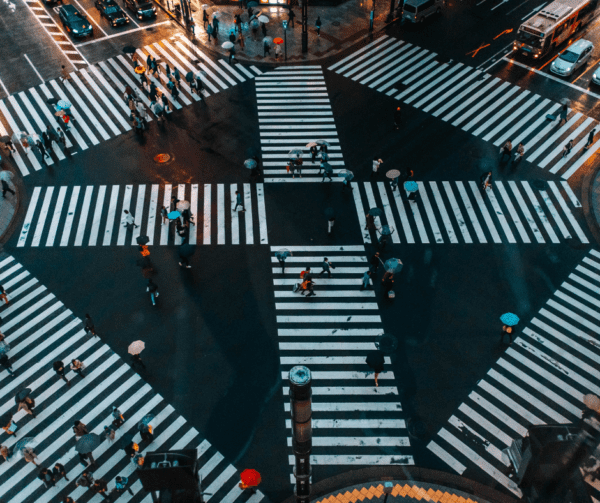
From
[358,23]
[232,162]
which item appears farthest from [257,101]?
[358,23]

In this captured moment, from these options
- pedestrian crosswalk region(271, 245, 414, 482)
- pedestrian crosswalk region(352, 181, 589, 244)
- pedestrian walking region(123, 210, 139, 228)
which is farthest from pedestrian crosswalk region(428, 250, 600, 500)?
pedestrian walking region(123, 210, 139, 228)

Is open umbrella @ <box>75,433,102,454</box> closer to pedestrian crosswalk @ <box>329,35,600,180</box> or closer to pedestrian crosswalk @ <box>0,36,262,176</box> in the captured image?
pedestrian crosswalk @ <box>0,36,262,176</box>

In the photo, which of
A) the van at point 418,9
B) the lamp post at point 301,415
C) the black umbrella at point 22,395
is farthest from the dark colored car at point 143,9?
the lamp post at point 301,415

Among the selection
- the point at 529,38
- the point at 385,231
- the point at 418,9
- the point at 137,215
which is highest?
the point at 418,9

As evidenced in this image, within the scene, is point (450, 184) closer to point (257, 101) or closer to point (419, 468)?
point (257, 101)

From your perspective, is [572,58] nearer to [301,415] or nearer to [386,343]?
[386,343]

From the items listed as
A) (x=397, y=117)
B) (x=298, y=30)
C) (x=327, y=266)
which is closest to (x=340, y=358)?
(x=327, y=266)
